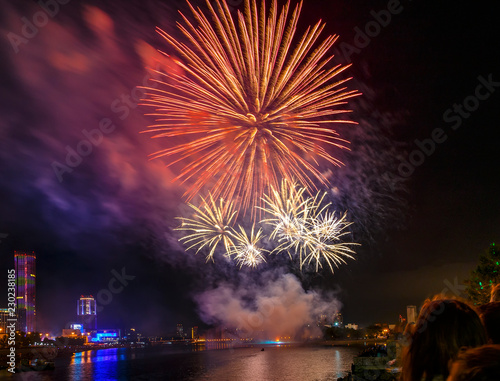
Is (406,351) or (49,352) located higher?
(406,351)

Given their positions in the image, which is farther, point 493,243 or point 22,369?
point 22,369

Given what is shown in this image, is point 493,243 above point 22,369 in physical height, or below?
above

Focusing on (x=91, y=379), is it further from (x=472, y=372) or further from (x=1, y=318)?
(x=1, y=318)

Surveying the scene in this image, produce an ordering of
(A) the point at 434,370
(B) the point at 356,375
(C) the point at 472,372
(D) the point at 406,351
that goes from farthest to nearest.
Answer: (B) the point at 356,375, (D) the point at 406,351, (A) the point at 434,370, (C) the point at 472,372

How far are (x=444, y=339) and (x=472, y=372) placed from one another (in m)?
0.80

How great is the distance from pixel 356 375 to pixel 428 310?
36731 mm

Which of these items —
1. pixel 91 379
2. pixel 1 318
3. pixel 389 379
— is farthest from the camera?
pixel 1 318

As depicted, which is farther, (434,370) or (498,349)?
(434,370)

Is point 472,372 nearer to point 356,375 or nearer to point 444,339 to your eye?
point 444,339

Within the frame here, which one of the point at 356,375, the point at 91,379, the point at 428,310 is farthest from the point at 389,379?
the point at 91,379

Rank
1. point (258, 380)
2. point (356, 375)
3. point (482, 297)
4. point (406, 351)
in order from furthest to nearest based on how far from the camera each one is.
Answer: point (258, 380) → point (482, 297) → point (356, 375) → point (406, 351)

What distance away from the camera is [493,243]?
134 ft

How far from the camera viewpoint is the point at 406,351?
2777mm

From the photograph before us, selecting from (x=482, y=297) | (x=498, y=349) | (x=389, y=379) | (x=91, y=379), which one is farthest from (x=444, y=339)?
(x=91, y=379)
